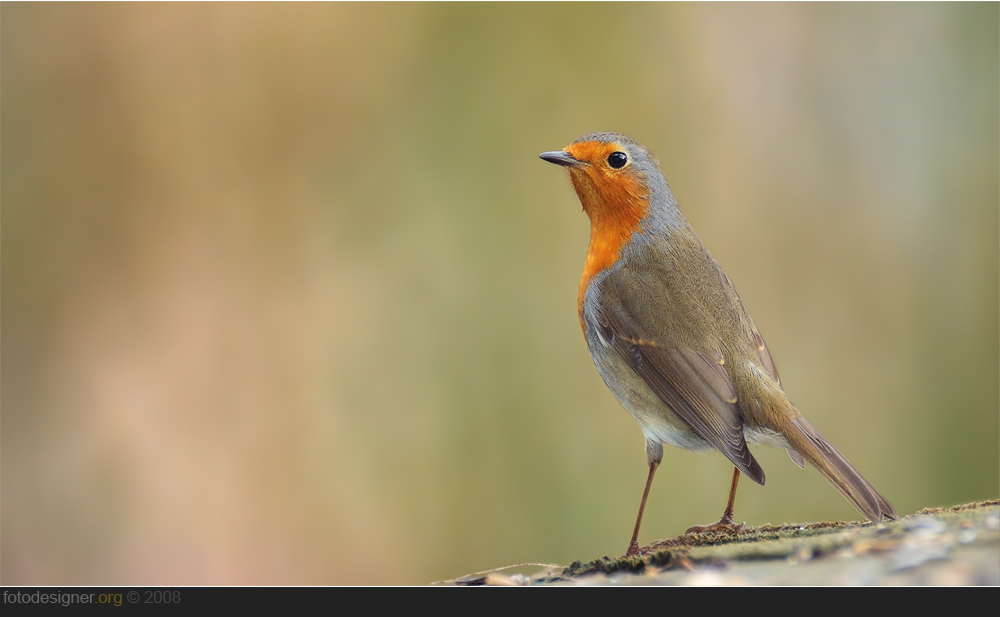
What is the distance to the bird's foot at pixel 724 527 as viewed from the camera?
3.24m

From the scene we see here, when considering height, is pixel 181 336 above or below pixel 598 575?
above

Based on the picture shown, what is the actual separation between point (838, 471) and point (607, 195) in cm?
167

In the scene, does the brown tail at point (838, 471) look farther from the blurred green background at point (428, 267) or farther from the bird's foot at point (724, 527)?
the blurred green background at point (428, 267)

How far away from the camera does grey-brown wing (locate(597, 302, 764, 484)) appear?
3193mm

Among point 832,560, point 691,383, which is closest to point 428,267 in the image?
point 691,383

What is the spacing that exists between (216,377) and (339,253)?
1276mm

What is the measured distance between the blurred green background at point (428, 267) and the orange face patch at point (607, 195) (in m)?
2.55

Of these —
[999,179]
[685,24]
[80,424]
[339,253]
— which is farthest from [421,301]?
[999,179]

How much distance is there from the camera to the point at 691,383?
3.35m

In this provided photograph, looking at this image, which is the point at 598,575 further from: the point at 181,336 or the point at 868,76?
the point at 868,76

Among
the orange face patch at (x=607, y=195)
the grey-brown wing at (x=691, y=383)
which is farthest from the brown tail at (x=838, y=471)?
the orange face patch at (x=607, y=195)

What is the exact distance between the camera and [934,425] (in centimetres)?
636

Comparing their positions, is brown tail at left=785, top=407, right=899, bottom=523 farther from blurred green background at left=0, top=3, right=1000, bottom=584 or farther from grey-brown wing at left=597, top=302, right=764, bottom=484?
blurred green background at left=0, top=3, right=1000, bottom=584
